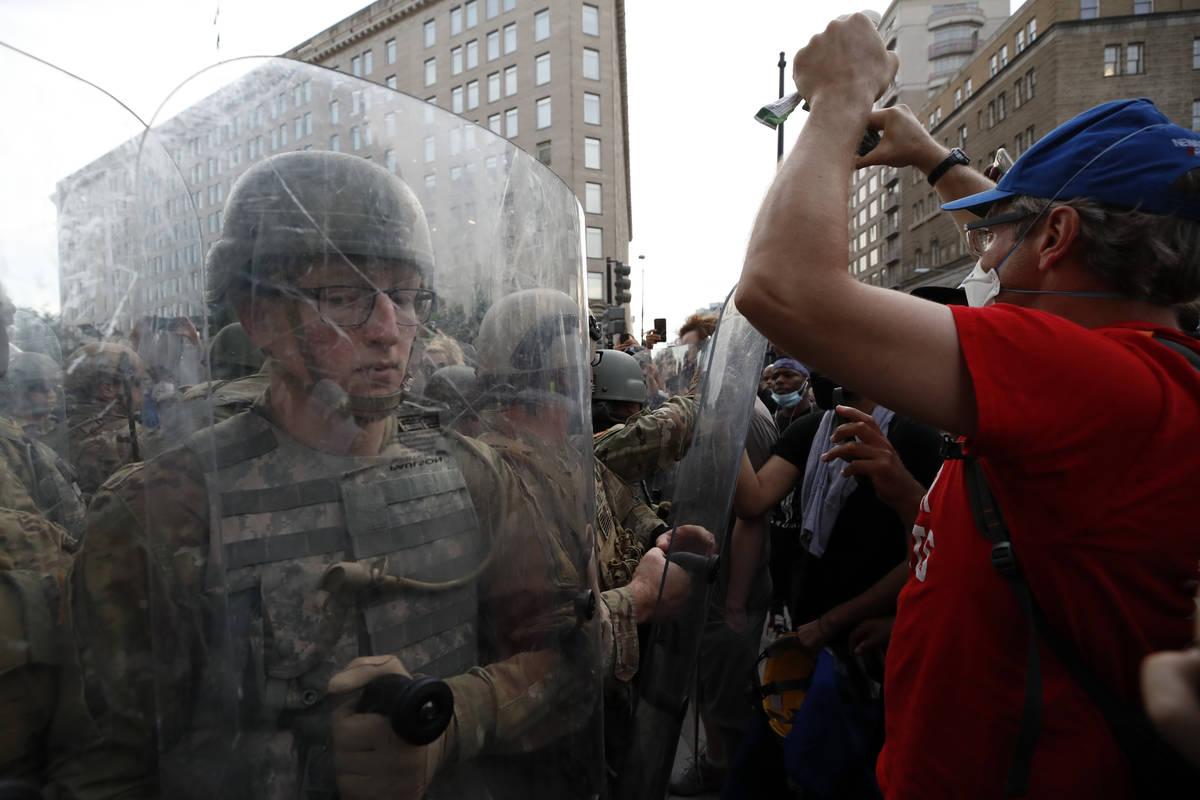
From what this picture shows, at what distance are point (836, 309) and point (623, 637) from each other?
1.09 meters

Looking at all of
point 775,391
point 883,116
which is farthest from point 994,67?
point 883,116

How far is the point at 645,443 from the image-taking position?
105 inches

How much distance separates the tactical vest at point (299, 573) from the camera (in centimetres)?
80

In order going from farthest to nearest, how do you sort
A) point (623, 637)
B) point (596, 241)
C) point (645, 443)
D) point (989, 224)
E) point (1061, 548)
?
point (596, 241) < point (645, 443) < point (623, 637) < point (989, 224) < point (1061, 548)

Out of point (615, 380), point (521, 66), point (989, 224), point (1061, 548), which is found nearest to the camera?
point (1061, 548)

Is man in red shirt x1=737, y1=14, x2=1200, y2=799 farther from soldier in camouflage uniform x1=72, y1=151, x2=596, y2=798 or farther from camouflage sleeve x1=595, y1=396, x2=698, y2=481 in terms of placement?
camouflage sleeve x1=595, y1=396, x2=698, y2=481

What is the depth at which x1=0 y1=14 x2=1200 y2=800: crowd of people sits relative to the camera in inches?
31.0

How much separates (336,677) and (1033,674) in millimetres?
1099

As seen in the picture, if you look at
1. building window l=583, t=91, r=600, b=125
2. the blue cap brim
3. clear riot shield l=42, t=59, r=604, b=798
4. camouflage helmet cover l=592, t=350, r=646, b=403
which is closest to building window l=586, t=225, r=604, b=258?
building window l=583, t=91, r=600, b=125

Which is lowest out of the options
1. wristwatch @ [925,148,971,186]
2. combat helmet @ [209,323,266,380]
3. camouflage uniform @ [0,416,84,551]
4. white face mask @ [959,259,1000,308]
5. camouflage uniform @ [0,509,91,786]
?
camouflage uniform @ [0,509,91,786]

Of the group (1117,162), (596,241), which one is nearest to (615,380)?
(1117,162)

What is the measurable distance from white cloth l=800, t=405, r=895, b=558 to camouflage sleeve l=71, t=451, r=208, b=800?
1.95 metres

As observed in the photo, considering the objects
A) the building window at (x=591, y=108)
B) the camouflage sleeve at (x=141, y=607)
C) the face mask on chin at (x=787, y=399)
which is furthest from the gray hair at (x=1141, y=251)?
the building window at (x=591, y=108)

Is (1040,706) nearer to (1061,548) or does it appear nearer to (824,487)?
(1061,548)
